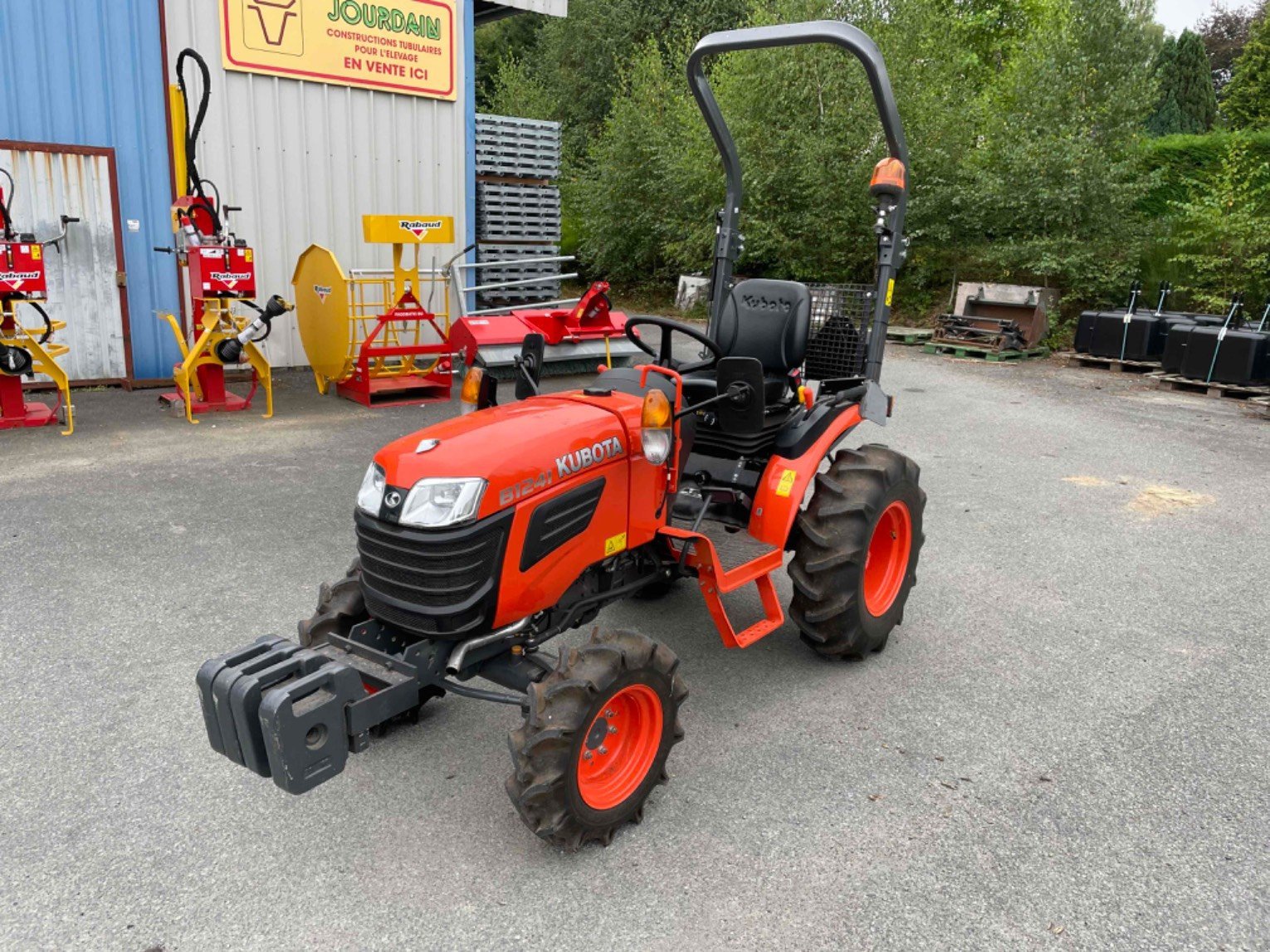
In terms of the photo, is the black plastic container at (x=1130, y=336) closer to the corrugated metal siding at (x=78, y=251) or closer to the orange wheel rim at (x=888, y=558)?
the orange wheel rim at (x=888, y=558)

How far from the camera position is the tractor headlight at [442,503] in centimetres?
261

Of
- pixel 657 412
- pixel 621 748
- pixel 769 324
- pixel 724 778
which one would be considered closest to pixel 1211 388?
pixel 769 324

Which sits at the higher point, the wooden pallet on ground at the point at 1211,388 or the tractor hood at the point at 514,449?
the tractor hood at the point at 514,449

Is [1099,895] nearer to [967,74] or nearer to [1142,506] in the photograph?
[1142,506]

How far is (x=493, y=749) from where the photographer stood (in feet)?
10.5

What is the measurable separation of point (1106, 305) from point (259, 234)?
11.1m

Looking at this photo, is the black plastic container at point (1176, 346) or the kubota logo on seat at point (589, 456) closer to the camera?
the kubota logo on seat at point (589, 456)

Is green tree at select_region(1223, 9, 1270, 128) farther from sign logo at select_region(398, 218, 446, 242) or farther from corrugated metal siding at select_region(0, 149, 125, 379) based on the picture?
corrugated metal siding at select_region(0, 149, 125, 379)

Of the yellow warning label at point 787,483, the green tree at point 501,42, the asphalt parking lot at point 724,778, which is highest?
the green tree at point 501,42

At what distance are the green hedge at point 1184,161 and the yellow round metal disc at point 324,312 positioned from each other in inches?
456

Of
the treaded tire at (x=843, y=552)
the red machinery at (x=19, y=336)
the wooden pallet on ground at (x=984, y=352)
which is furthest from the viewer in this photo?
the wooden pallet on ground at (x=984, y=352)

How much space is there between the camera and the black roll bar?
11.9ft

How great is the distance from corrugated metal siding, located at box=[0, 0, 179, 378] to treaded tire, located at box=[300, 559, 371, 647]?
24.2ft

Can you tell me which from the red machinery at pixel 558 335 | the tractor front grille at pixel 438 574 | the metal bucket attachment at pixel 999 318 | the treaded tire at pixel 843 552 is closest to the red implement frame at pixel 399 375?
the red machinery at pixel 558 335
